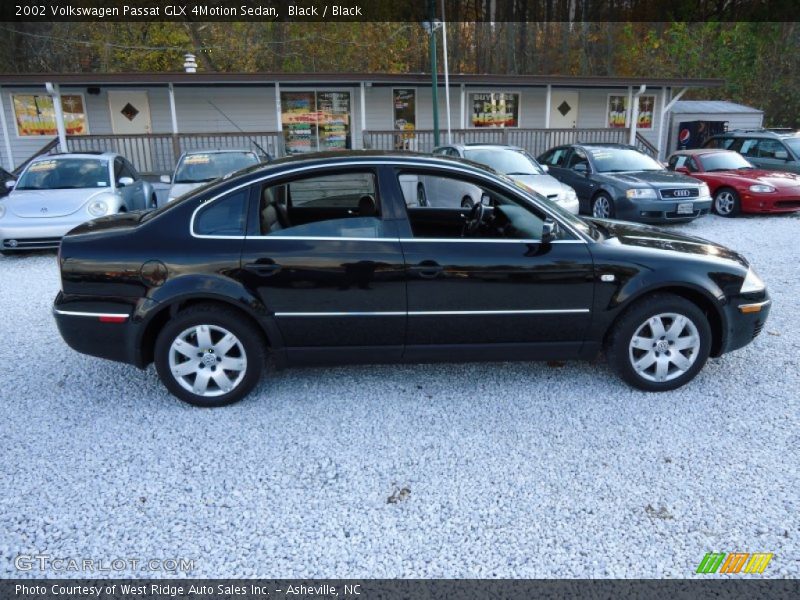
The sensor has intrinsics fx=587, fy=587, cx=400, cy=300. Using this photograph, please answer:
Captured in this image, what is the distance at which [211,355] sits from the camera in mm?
3820

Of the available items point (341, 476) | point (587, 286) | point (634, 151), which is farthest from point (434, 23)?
point (341, 476)

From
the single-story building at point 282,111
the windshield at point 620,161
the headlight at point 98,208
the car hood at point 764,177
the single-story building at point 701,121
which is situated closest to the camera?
the headlight at point 98,208

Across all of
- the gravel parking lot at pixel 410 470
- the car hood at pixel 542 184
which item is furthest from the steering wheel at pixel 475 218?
the car hood at pixel 542 184

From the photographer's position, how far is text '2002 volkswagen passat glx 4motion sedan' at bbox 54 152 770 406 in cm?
374

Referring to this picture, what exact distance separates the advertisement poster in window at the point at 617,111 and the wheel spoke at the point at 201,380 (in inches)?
746

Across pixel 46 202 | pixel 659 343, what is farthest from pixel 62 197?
pixel 659 343

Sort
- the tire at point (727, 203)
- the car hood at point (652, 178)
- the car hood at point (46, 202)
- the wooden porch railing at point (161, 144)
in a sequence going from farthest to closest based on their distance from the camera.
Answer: the wooden porch railing at point (161, 144)
the tire at point (727, 203)
the car hood at point (652, 178)
the car hood at point (46, 202)

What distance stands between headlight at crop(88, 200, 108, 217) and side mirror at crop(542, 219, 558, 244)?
6.96 m

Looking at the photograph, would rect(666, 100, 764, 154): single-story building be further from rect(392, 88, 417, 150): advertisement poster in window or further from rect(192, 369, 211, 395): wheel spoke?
rect(192, 369, 211, 395): wheel spoke

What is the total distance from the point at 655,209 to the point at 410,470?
26.8 feet

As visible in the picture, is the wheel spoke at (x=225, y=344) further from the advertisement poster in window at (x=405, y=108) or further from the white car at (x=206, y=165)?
the advertisement poster in window at (x=405, y=108)

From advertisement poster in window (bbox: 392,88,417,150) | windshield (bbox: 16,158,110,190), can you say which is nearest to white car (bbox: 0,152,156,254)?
windshield (bbox: 16,158,110,190)

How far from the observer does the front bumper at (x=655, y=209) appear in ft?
32.0

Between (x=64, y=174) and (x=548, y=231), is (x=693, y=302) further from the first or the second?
(x=64, y=174)
